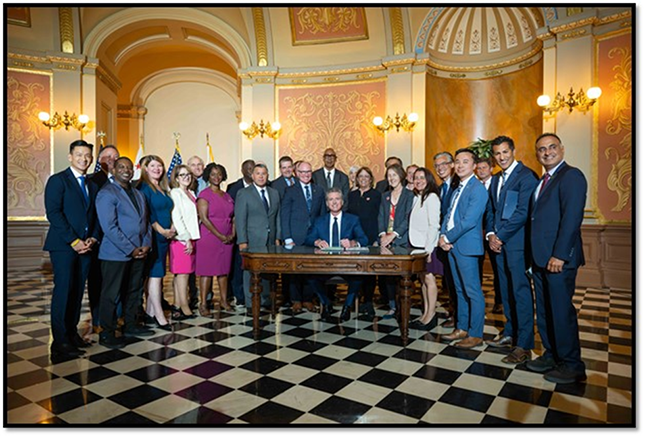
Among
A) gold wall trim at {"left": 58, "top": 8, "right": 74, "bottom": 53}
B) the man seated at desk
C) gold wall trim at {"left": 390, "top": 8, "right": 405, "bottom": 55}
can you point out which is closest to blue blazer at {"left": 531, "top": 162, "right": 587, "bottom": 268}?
the man seated at desk

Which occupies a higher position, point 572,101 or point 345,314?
point 572,101

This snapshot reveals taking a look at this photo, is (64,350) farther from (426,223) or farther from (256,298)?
(426,223)

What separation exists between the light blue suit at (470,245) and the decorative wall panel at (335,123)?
5.58 meters

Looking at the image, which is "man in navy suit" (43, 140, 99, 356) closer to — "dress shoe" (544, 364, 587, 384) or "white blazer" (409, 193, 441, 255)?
"white blazer" (409, 193, 441, 255)

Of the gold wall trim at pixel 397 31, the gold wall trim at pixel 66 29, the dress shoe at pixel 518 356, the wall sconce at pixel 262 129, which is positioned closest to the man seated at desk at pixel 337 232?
the dress shoe at pixel 518 356

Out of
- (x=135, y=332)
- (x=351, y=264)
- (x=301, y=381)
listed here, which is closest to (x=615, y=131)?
(x=351, y=264)

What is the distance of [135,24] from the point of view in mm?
9781

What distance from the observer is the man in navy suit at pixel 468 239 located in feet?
12.2

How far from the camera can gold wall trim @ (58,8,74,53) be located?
879cm

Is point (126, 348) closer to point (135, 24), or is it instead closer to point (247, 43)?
point (247, 43)

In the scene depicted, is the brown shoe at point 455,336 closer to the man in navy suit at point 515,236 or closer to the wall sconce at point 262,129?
the man in navy suit at point 515,236

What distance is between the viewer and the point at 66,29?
884 cm

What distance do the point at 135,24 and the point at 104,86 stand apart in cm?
163

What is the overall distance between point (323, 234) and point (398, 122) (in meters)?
4.95
